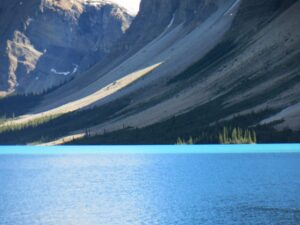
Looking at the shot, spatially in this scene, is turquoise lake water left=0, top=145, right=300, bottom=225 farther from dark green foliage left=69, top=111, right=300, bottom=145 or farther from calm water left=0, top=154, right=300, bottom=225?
dark green foliage left=69, top=111, right=300, bottom=145

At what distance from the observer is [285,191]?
218ft

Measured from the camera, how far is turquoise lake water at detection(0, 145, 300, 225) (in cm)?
5541

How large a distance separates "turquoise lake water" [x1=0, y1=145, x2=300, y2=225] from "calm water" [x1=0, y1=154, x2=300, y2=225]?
0.07 m

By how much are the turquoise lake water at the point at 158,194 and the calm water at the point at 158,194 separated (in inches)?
2.9

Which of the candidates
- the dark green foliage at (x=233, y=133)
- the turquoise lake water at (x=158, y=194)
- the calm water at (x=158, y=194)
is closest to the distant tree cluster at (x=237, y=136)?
the dark green foliage at (x=233, y=133)

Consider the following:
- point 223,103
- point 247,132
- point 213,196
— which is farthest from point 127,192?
point 223,103

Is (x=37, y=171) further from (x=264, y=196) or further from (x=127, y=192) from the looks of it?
(x=264, y=196)

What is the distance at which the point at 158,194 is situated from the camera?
70.7 meters

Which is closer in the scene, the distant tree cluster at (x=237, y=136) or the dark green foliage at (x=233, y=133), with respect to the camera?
the dark green foliage at (x=233, y=133)

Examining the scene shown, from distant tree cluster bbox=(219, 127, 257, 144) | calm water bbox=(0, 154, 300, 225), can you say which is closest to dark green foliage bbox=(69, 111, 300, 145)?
distant tree cluster bbox=(219, 127, 257, 144)

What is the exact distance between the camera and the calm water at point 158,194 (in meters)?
55.4

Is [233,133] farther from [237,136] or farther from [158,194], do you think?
[158,194]

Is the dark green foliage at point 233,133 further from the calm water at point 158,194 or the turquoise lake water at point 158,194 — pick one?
the calm water at point 158,194

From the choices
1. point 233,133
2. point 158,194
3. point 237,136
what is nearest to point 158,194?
point 158,194
